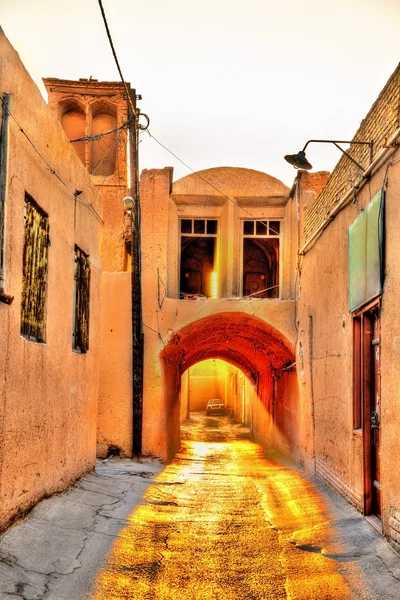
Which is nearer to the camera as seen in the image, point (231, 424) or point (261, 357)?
point (261, 357)

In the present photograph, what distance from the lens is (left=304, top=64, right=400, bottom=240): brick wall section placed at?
6.25 m

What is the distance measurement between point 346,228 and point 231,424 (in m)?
25.2

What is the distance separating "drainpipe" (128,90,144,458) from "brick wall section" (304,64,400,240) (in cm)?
399

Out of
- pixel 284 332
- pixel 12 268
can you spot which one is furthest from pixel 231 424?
pixel 12 268

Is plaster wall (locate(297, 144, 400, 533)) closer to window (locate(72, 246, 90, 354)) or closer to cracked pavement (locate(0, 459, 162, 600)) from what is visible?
cracked pavement (locate(0, 459, 162, 600))

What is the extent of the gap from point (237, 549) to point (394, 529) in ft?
5.36

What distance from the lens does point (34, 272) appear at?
21.6 ft

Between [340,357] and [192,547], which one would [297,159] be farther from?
[192,547]

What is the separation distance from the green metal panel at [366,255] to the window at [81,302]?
3800 millimetres

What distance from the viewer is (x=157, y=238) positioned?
44.9 ft

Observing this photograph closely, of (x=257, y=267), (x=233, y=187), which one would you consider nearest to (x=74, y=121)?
(x=257, y=267)

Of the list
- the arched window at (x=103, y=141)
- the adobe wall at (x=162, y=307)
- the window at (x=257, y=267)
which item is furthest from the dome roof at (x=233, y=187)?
the arched window at (x=103, y=141)

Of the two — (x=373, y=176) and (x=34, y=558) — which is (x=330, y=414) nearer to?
(x=373, y=176)

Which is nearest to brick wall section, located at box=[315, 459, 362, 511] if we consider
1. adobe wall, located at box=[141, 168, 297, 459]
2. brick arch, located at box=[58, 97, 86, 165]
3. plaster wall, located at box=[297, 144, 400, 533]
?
plaster wall, located at box=[297, 144, 400, 533]
